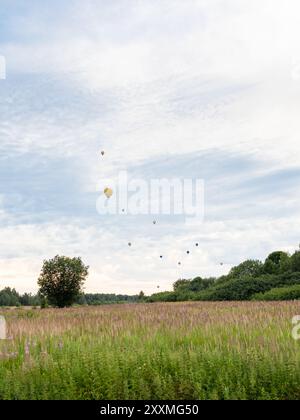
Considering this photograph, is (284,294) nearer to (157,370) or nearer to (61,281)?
(157,370)

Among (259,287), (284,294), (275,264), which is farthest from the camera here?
(275,264)

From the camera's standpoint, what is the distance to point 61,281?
5991cm

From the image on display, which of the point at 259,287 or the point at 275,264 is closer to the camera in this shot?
the point at 259,287

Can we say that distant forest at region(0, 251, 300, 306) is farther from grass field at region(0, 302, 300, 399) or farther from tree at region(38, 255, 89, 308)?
grass field at region(0, 302, 300, 399)

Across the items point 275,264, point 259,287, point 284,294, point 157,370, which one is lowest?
point 157,370

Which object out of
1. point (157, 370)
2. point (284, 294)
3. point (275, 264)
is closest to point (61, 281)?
point (275, 264)

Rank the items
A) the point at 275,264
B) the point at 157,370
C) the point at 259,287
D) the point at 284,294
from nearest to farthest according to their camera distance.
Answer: the point at 157,370 < the point at 284,294 < the point at 259,287 < the point at 275,264

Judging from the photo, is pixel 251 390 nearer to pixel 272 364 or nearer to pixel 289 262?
pixel 272 364

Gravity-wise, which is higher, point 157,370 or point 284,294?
point 284,294

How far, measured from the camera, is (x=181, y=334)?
12188 mm

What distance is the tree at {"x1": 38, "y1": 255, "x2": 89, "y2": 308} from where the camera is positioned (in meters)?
59.8
